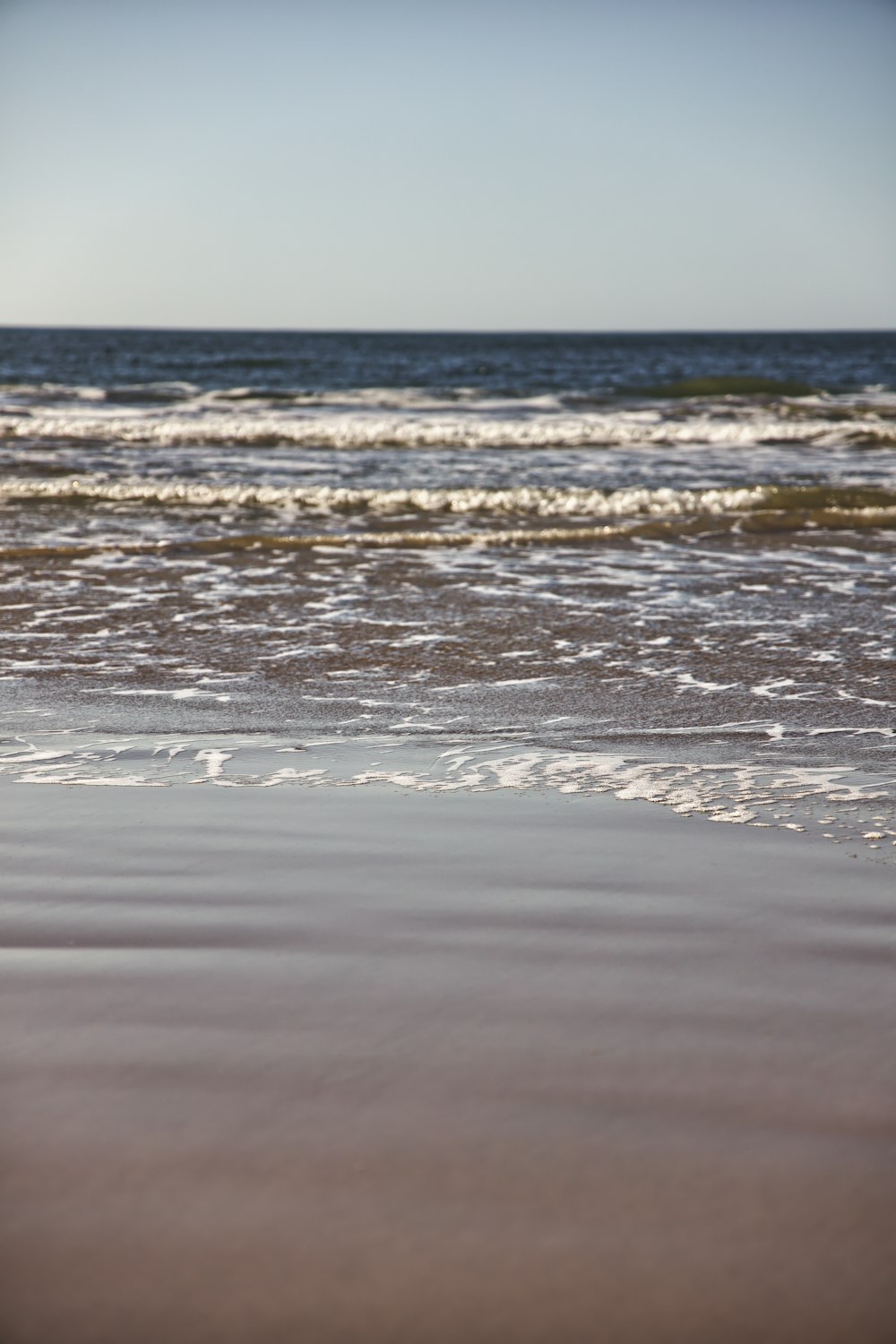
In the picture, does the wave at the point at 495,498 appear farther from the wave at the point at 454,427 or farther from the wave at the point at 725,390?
the wave at the point at 725,390

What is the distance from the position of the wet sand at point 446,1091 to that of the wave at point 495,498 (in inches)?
286

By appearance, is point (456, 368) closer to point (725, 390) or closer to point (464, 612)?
point (725, 390)

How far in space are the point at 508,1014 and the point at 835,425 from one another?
16.2 m

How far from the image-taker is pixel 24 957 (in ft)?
7.08

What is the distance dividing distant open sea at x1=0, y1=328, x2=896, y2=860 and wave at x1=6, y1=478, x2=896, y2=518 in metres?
0.04

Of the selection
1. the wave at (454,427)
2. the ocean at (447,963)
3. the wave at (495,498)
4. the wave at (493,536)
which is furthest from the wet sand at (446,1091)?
the wave at (454,427)

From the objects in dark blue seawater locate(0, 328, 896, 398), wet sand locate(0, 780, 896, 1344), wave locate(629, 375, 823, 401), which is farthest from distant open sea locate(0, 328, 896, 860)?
dark blue seawater locate(0, 328, 896, 398)

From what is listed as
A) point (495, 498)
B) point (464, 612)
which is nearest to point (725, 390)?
point (495, 498)

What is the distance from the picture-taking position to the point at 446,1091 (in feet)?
5.63

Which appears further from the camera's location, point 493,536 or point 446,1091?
point 493,536

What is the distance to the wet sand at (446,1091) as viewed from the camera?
134 cm

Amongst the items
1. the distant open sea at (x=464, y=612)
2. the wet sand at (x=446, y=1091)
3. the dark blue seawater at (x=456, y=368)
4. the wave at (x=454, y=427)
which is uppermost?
the dark blue seawater at (x=456, y=368)

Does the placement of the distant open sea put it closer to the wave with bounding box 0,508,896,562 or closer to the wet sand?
the wave with bounding box 0,508,896,562

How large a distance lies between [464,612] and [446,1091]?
431cm
